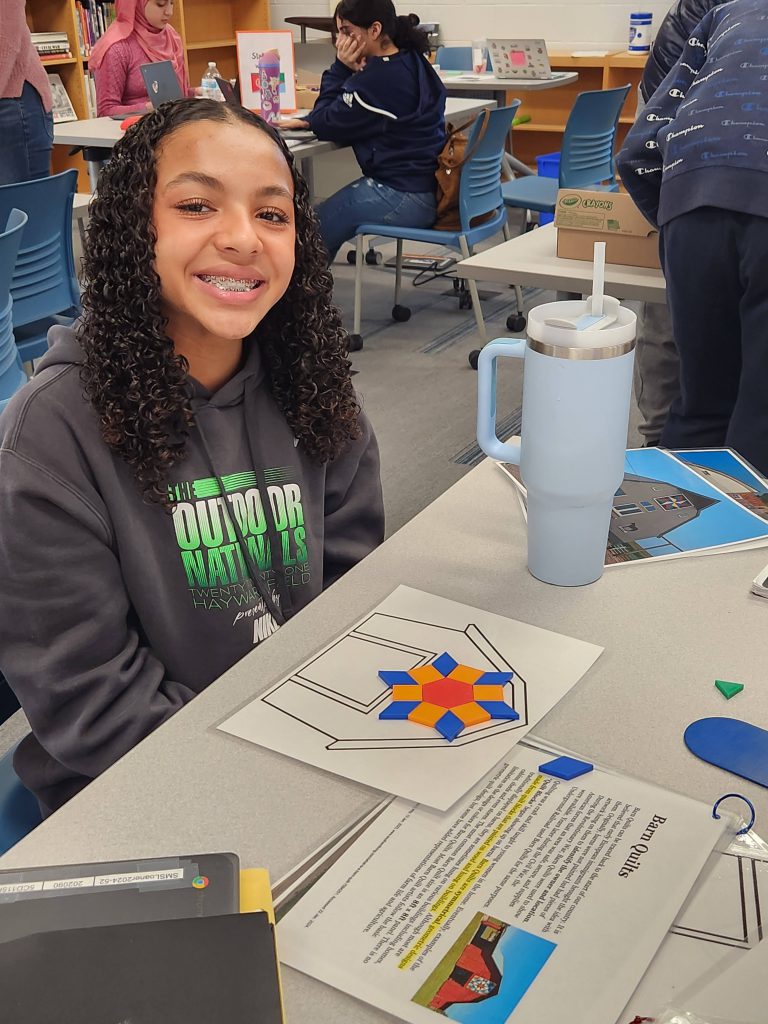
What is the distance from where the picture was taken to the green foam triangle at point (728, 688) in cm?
87

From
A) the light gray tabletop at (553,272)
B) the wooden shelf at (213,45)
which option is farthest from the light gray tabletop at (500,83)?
the light gray tabletop at (553,272)

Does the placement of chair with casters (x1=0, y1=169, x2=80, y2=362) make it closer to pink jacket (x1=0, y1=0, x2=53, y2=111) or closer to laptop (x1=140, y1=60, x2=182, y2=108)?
pink jacket (x1=0, y1=0, x2=53, y2=111)

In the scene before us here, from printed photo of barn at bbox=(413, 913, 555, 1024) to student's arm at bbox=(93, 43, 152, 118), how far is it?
493 centimetres

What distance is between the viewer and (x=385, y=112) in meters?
4.16

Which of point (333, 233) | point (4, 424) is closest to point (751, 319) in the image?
point (4, 424)

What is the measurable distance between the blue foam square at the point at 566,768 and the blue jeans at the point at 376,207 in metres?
3.61

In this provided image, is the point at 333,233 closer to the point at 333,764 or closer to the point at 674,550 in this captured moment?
the point at 674,550

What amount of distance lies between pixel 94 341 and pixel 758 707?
0.75 m

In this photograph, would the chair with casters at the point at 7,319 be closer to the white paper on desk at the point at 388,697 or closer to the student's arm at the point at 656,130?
the student's arm at the point at 656,130

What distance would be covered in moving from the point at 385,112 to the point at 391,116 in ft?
0.09

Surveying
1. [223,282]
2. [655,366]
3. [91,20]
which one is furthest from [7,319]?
[91,20]

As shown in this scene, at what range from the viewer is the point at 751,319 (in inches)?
78.4

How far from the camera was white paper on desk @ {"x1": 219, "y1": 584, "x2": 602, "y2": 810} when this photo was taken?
31.4 inches

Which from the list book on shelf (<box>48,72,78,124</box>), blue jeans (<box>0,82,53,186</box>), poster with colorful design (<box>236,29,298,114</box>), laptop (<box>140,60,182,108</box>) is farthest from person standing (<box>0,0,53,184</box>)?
book on shelf (<box>48,72,78,124</box>)
